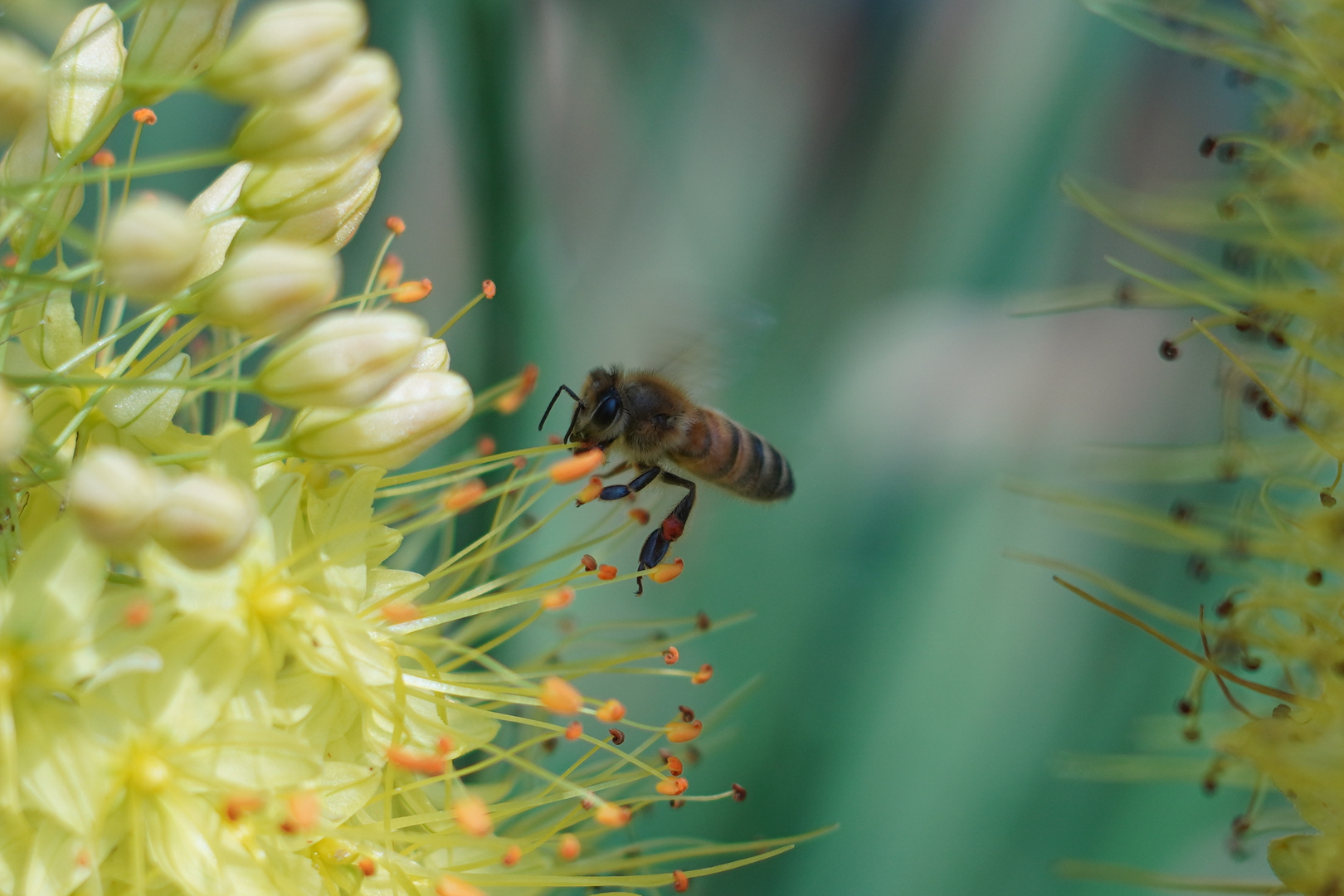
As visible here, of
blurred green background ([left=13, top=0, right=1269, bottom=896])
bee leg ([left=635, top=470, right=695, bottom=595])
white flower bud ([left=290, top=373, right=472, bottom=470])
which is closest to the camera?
white flower bud ([left=290, top=373, right=472, bottom=470])

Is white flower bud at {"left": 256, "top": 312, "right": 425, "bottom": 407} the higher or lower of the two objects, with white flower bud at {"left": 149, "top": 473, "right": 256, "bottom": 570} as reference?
higher

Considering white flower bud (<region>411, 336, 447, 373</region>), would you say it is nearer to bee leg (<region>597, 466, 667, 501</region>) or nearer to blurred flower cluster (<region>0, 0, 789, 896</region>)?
blurred flower cluster (<region>0, 0, 789, 896</region>)

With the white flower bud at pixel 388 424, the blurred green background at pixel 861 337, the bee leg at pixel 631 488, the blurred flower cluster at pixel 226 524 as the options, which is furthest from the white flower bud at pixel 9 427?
the blurred green background at pixel 861 337

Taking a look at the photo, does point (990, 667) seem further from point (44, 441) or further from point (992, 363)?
point (44, 441)

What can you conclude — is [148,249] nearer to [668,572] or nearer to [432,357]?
[432,357]

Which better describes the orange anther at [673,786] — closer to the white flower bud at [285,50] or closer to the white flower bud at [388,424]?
the white flower bud at [388,424]

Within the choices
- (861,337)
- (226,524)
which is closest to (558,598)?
(226,524)

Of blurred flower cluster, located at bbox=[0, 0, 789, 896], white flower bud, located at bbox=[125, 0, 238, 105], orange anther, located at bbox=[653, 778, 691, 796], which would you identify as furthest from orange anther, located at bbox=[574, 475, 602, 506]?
white flower bud, located at bbox=[125, 0, 238, 105]
